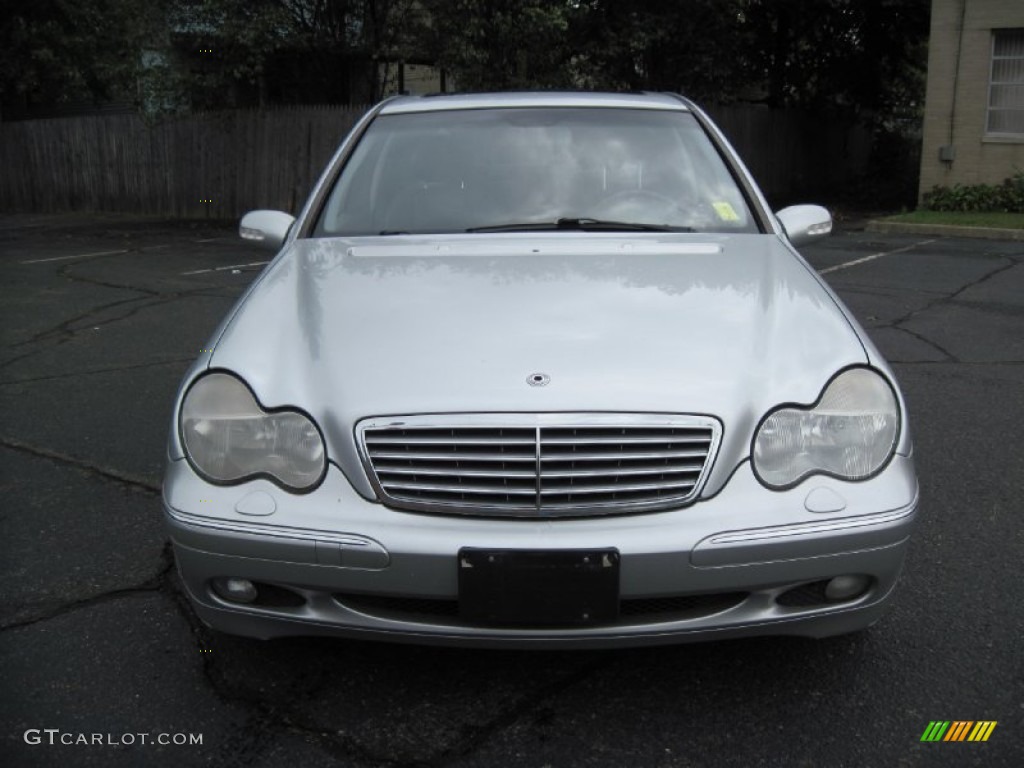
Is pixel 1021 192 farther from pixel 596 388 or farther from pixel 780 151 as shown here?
pixel 596 388

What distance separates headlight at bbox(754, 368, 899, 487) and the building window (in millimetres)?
15719

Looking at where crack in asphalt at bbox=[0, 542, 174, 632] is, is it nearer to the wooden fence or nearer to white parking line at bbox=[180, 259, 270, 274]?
white parking line at bbox=[180, 259, 270, 274]

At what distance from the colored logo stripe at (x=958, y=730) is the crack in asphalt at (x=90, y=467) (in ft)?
9.10

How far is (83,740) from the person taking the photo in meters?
2.20

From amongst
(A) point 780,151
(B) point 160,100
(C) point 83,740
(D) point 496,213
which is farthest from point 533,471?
(A) point 780,151

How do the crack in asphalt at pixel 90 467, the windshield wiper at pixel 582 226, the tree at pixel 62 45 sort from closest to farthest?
the windshield wiper at pixel 582 226, the crack in asphalt at pixel 90 467, the tree at pixel 62 45

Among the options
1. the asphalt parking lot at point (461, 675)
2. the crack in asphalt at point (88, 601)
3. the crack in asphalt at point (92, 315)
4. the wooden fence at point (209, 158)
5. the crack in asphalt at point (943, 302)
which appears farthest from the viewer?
the wooden fence at point (209, 158)

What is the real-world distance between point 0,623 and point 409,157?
2.07 m

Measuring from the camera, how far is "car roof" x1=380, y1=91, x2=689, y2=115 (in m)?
3.82

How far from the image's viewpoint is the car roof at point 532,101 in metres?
3.82

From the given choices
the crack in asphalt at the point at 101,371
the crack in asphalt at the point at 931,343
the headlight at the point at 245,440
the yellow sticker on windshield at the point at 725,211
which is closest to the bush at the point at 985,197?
the crack in asphalt at the point at 931,343

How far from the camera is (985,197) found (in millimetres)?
15461

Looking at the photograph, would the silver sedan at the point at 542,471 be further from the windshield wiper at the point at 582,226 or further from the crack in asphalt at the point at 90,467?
the crack in asphalt at the point at 90,467

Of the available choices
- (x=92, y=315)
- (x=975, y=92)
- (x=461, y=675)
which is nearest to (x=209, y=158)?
(x=92, y=315)
